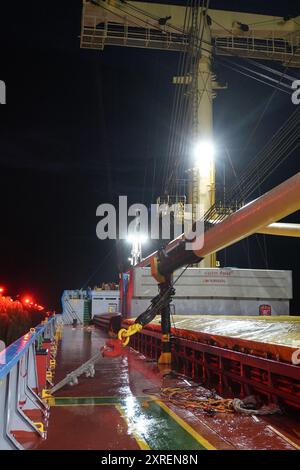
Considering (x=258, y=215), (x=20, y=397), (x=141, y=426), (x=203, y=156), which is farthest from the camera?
(x=203, y=156)

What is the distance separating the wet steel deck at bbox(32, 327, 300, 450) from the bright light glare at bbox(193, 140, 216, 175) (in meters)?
14.5

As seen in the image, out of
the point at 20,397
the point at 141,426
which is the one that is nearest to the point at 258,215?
the point at 141,426

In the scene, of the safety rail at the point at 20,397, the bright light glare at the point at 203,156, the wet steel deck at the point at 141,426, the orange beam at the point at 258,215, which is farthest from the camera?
the bright light glare at the point at 203,156

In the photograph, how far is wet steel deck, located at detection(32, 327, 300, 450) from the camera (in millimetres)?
4590

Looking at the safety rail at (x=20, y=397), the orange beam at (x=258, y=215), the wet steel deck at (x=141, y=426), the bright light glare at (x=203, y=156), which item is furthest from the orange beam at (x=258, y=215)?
the bright light glare at (x=203, y=156)

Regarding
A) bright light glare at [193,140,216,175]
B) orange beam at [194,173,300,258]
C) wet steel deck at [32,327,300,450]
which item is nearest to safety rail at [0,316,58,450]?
wet steel deck at [32,327,300,450]

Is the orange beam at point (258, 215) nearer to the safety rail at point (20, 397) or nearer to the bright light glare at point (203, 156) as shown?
the safety rail at point (20, 397)

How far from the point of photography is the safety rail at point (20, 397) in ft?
12.8

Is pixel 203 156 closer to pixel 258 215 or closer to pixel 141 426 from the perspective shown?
pixel 258 215

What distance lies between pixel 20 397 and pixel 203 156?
1709 centimetres

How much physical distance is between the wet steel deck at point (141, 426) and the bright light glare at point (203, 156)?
14523 mm

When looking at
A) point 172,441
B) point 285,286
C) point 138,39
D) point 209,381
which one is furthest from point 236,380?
point 138,39

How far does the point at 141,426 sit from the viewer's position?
17.2 feet

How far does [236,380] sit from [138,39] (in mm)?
18882
